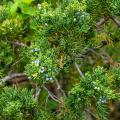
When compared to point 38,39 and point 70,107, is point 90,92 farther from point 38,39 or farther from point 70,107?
point 38,39

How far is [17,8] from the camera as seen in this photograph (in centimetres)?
220

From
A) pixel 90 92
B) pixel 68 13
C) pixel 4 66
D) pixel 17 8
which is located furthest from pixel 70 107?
pixel 17 8

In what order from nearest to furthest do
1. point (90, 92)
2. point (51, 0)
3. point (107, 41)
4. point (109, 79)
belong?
point (90, 92) < point (109, 79) < point (107, 41) < point (51, 0)

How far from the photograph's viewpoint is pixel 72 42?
169 cm

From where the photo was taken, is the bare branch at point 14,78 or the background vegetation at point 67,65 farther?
the bare branch at point 14,78

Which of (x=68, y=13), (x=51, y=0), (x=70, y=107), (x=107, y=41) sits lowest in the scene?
(x=70, y=107)

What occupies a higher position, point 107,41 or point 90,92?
point 107,41

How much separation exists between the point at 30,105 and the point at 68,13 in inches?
16.7

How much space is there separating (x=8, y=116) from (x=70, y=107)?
270mm

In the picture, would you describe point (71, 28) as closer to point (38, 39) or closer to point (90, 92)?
point (38, 39)

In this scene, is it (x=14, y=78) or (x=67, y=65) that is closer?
(x=67, y=65)

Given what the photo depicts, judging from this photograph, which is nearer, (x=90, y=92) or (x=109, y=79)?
(x=90, y=92)

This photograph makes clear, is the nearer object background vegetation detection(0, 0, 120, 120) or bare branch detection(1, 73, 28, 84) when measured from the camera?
background vegetation detection(0, 0, 120, 120)

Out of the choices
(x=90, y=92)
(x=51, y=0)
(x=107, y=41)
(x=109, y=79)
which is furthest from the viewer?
(x=51, y=0)
